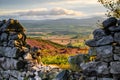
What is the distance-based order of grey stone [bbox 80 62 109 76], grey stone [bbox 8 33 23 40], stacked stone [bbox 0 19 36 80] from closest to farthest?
grey stone [bbox 80 62 109 76] → stacked stone [bbox 0 19 36 80] → grey stone [bbox 8 33 23 40]

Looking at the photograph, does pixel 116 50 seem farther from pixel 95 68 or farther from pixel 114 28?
pixel 95 68

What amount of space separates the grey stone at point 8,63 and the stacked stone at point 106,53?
29.9ft

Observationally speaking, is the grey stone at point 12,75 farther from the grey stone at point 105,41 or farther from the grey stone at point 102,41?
the grey stone at point 105,41

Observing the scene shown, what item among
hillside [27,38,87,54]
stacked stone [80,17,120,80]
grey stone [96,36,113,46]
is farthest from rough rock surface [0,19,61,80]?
hillside [27,38,87,54]

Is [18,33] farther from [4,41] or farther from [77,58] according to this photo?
[77,58]

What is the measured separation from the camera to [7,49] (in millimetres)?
28688

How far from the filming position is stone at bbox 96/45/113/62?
63.1 ft

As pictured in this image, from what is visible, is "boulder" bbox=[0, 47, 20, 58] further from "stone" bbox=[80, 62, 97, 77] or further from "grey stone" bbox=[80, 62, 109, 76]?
"stone" bbox=[80, 62, 97, 77]

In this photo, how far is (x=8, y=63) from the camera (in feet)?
93.9

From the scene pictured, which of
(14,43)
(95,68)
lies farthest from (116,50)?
(14,43)

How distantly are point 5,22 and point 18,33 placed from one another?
2221 millimetres

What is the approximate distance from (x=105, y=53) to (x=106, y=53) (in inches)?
2.7

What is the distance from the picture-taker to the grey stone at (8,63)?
2807 centimetres

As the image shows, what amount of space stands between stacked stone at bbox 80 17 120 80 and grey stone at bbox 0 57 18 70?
29.9ft
